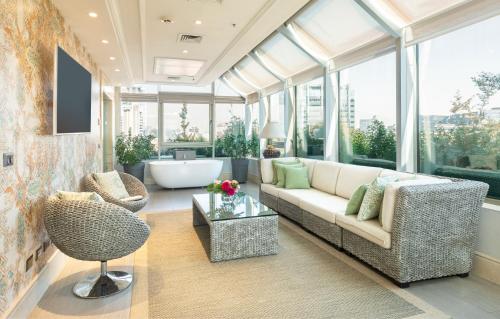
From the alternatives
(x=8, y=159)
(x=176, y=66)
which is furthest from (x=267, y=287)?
(x=176, y=66)

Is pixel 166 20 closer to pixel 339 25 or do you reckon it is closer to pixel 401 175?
pixel 339 25

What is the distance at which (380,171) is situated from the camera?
3889mm

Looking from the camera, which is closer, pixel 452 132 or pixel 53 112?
pixel 53 112

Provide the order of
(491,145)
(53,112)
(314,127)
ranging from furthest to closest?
(314,127) → (491,145) → (53,112)

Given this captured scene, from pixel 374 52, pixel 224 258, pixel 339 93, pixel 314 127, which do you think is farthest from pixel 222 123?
pixel 224 258

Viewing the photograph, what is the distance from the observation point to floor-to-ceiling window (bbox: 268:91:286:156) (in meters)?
7.50

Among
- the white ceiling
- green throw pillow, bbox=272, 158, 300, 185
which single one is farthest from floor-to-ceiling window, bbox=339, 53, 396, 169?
the white ceiling

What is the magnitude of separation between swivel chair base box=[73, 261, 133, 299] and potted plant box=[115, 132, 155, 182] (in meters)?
5.00

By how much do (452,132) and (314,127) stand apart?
2915 mm

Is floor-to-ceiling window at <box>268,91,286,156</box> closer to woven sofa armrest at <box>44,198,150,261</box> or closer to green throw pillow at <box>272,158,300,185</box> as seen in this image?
green throw pillow at <box>272,158,300,185</box>

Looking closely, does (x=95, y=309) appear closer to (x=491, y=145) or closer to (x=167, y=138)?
(x=491, y=145)

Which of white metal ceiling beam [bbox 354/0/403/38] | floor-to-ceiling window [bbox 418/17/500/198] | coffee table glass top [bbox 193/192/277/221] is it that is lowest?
coffee table glass top [bbox 193/192/277/221]

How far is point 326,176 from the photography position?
4.75 meters

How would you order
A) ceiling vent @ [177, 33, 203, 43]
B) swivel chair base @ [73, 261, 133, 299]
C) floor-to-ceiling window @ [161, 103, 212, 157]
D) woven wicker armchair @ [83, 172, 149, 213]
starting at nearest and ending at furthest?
swivel chair base @ [73, 261, 133, 299]
woven wicker armchair @ [83, 172, 149, 213]
ceiling vent @ [177, 33, 203, 43]
floor-to-ceiling window @ [161, 103, 212, 157]
